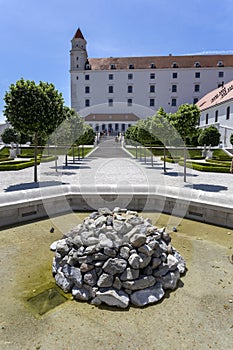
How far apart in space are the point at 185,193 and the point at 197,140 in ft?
105

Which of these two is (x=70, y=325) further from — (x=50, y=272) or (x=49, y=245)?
(x=49, y=245)

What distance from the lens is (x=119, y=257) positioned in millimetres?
4133

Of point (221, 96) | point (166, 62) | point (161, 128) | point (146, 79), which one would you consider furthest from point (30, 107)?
point (166, 62)

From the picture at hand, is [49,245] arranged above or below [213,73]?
below

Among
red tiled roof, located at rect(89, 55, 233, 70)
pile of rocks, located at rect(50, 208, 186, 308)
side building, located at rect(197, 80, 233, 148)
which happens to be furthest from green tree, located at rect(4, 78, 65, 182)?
red tiled roof, located at rect(89, 55, 233, 70)

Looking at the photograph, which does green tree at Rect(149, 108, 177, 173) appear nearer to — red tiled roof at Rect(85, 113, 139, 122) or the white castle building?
red tiled roof at Rect(85, 113, 139, 122)

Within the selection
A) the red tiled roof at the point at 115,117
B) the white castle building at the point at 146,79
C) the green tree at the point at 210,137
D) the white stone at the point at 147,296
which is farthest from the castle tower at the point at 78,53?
the white stone at the point at 147,296

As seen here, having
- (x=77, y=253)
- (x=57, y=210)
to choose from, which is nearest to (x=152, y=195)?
(x=57, y=210)

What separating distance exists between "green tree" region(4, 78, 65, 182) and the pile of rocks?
7.07m

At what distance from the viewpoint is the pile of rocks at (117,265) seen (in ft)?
12.6

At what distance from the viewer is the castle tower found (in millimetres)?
65250

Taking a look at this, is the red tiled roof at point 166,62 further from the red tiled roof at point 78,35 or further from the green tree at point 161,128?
the green tree at point 161,128

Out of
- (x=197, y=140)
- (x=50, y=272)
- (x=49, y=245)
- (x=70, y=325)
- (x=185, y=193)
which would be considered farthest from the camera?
(x=197, y=140)

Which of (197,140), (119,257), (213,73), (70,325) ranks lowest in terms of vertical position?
(70,325)
